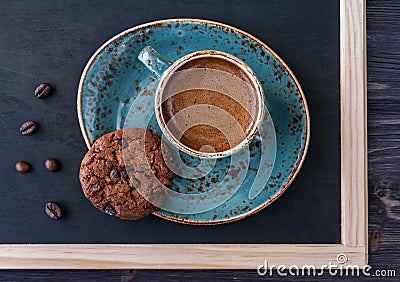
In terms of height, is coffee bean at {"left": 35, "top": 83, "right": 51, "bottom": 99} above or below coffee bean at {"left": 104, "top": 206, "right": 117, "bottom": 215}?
above

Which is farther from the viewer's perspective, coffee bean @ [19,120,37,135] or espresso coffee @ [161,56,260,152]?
coffee bean @ [19,120,37,135]

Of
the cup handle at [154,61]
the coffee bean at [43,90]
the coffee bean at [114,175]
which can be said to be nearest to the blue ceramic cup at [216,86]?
the cup handle at [154,61]

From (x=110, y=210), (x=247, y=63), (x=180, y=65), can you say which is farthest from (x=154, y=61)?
(x=110, y=210)

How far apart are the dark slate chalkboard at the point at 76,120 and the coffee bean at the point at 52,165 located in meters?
0.02

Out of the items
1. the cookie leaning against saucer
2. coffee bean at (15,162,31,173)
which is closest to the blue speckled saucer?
the cookie leaning against saucer

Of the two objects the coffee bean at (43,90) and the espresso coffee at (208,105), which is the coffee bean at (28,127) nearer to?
the coffee bean at (43,90)

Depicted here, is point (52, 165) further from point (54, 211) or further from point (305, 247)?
point (305, 247)

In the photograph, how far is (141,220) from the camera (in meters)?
1.17

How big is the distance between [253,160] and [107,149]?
1.02ft

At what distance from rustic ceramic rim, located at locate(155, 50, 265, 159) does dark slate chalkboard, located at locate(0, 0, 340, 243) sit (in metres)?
0.17

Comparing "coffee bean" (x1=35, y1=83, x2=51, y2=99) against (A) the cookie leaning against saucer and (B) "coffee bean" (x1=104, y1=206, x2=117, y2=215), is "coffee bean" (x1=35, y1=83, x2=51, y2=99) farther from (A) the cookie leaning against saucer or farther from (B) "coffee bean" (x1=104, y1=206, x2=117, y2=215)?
(B) "coffee bean" (x1=104, y1=206, x2=117, y2=215)

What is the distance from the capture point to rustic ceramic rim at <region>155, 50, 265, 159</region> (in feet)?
3.39

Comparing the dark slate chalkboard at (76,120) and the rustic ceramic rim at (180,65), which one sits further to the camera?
the dark slate chalkboard at (76,120)

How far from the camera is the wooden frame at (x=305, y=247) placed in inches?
46.1
